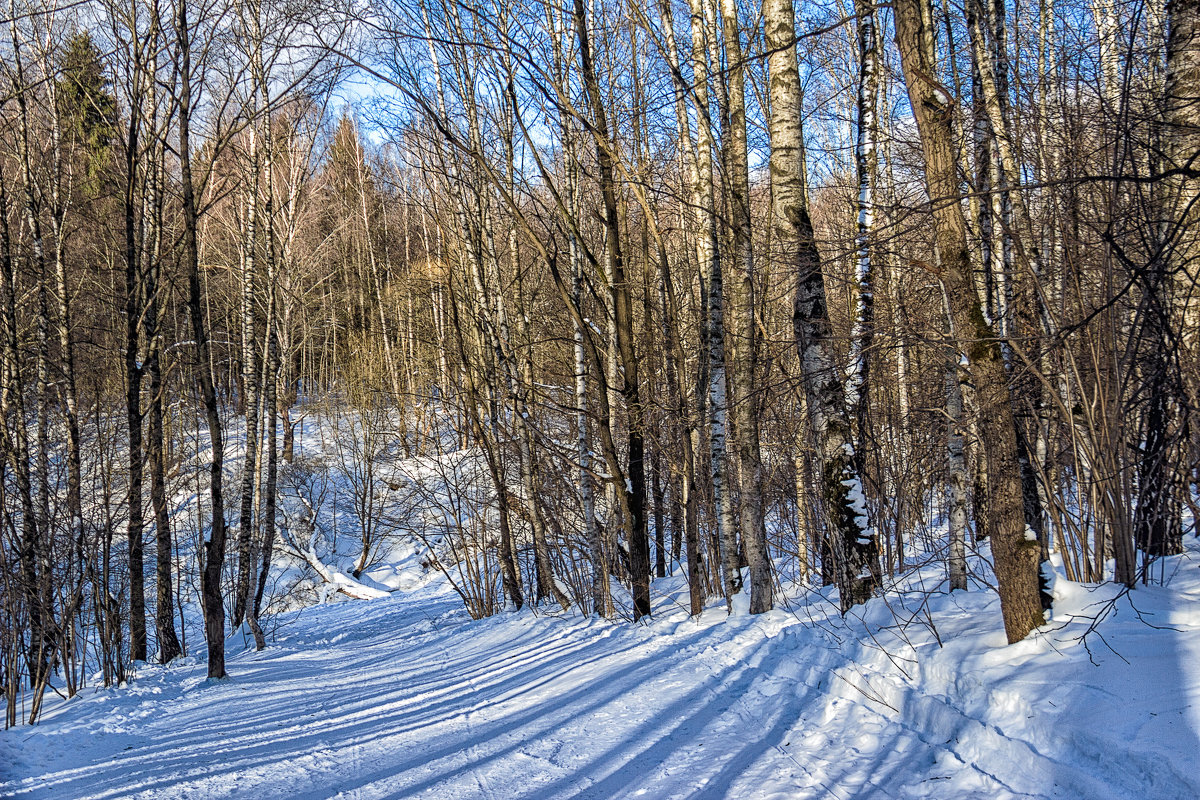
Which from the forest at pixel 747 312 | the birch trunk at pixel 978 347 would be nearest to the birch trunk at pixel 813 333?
the forest at pixel 747 312

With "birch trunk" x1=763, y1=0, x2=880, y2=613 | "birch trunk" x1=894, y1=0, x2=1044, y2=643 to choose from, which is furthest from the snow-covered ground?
"birch trunk" x1=763, y1=0, x2=880, y2=613

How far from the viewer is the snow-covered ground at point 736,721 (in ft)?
11.4

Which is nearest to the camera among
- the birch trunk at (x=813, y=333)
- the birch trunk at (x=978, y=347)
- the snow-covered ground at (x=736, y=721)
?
the snow-covered ground at (x=736, y=721)

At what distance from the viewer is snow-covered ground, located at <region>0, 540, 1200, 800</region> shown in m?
3.48

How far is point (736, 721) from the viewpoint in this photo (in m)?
4.72

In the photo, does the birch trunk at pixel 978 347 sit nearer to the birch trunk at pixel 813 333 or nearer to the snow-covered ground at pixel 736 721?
the snow-covered ground at pixel 736 721

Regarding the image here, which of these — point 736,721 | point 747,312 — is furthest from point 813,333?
point 736,721

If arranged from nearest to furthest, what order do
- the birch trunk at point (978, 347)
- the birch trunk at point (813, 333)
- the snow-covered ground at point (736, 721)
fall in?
the snow-covered ground at point (736, 721) < the birch trunk at point (978, 347) < the birch trunk at point (813, 333)

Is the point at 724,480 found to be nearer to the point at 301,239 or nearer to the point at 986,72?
the point at 986,72

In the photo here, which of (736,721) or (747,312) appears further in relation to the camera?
(747,312)

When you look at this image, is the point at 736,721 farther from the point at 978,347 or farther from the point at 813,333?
the point at 813,333

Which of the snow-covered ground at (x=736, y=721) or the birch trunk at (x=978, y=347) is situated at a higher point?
the birch trunk at (x=978, y=347)

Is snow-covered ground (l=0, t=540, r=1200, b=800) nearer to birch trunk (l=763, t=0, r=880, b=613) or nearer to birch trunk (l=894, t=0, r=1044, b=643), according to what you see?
birch trunk (l=894, t=0, r=1044, b=643)

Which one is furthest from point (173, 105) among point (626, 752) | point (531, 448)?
point (626, 752)
